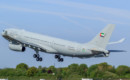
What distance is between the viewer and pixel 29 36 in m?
155

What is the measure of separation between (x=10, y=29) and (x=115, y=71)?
48761mm

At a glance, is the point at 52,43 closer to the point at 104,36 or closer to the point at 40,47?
the point at 40,47

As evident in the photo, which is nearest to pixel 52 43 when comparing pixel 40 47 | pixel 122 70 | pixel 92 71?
pixel 40 47

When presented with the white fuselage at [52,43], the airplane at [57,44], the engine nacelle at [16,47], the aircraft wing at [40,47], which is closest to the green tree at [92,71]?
the airplane at [57,44]

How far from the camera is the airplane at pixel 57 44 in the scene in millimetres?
137750

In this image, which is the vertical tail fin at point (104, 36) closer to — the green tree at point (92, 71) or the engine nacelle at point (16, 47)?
the engine nacelle at point (16, 47)

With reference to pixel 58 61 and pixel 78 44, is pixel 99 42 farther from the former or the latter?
pixel 58 61


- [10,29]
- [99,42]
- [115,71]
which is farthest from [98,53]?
[115,71]

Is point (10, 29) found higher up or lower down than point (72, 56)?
higher up

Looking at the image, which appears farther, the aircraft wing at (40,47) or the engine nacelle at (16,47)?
the engine nacelle at (16,47)

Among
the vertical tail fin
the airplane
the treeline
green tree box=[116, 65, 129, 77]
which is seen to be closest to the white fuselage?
the airplane

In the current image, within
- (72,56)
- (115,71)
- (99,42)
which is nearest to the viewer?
(99,42)

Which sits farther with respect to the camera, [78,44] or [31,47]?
[31,47]

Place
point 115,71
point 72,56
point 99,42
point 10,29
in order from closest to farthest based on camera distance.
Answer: point 99,42 < point 72,56 < point 10,29 < point 115,71
